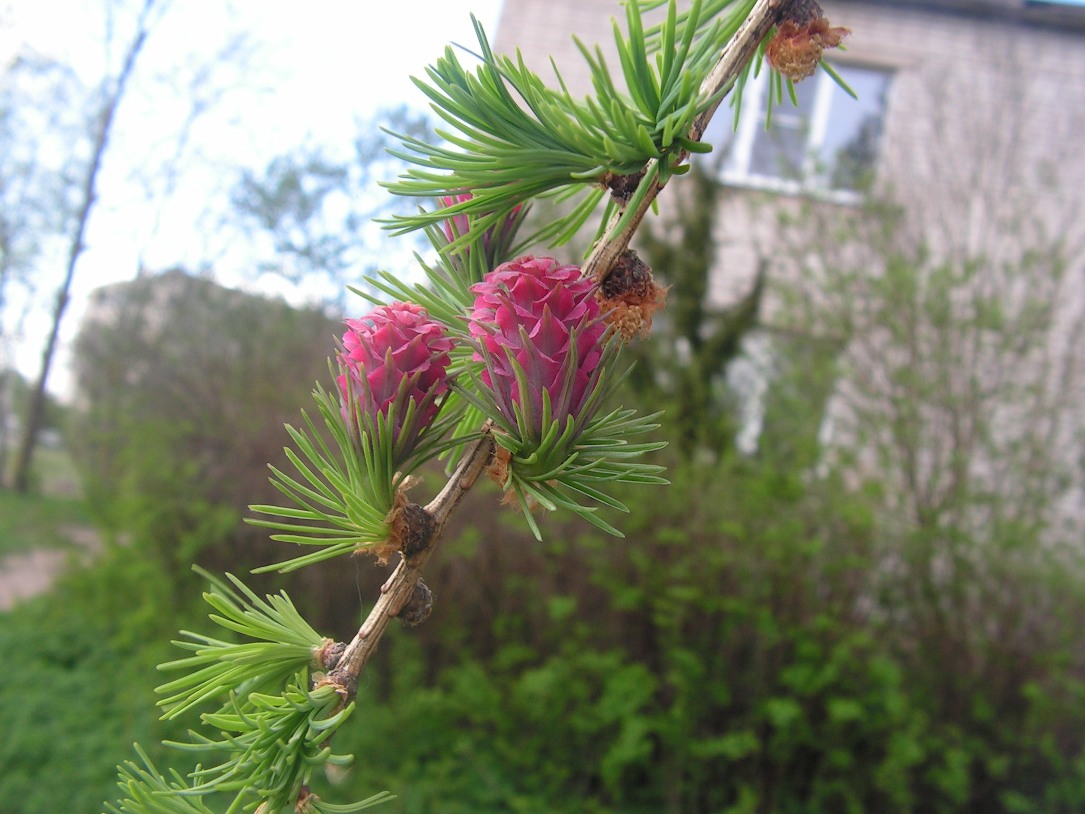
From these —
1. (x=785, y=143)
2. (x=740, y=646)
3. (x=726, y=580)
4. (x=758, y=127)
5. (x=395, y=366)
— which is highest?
(x=758, y=127)

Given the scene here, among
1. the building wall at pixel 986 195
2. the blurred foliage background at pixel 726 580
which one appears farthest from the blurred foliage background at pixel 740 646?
the building wall at pixel 986 195

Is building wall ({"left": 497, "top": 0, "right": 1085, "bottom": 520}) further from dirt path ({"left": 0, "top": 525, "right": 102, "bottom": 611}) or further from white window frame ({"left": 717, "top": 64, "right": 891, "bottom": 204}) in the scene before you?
dirt path ({"left": 0, "top": 525, "right": 102, "bottom": 611})

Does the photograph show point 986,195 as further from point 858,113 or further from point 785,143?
point 858,113

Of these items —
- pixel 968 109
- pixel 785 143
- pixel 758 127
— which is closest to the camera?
pixel 968 109

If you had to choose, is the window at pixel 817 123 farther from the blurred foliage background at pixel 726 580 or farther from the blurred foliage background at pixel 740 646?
the blurred foliage background at pixel 740 646

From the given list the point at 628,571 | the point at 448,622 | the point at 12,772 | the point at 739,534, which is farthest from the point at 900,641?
the point at 12,772

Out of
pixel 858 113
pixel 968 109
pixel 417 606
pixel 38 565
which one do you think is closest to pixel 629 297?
pixel 417 606

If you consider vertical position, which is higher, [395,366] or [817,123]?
[817,123]
